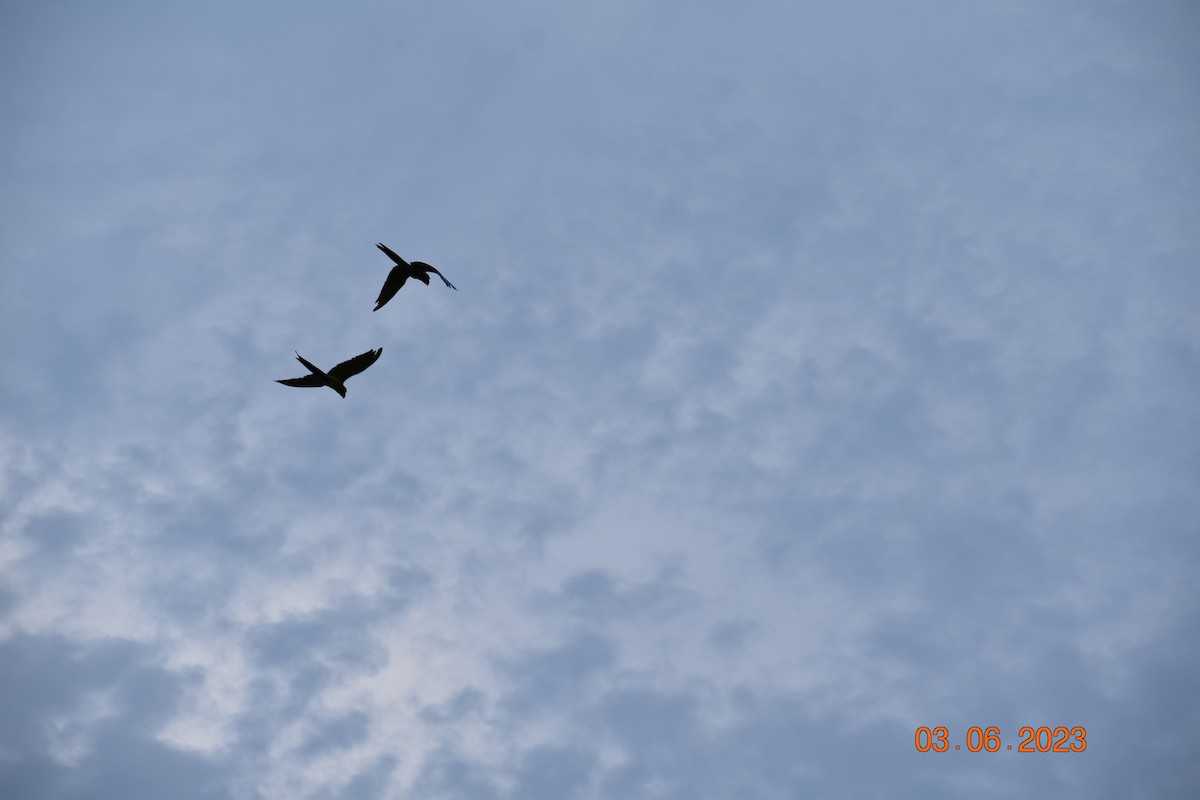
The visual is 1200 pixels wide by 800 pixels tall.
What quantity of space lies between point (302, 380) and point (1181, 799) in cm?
19817

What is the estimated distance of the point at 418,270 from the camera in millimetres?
34531

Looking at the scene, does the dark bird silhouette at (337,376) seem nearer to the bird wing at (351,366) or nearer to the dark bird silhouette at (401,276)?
the bird wing at (351,366)

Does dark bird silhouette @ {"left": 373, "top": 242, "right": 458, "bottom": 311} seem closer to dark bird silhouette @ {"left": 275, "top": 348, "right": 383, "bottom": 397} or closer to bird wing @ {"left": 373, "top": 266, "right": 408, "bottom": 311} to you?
bird wing @ {"left": 373, "top": 266, "right": 408, "bottom": 311}

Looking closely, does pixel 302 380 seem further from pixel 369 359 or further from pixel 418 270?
pixel 418 270

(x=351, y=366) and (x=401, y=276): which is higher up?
(x=401, y=276)

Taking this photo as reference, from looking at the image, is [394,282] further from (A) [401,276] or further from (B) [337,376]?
(B) [337,376]

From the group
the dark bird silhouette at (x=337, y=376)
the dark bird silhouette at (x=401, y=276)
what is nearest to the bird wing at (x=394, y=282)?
the dark bird silhouette at (x=401, y=276)

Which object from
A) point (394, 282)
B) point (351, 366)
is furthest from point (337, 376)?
point (394, 282)

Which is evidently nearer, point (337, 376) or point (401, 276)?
point (337, 376)

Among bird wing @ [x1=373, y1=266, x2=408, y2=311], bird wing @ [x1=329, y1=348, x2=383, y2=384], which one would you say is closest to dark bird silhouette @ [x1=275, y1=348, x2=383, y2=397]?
bird wing @ [x1=329, y1=348, x2=383, y2=384]

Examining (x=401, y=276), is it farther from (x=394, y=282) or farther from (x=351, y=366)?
(x=351, y=366)

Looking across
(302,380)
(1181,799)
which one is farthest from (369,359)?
(1181,799)

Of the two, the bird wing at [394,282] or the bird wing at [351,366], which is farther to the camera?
the bird wing at [394,282]

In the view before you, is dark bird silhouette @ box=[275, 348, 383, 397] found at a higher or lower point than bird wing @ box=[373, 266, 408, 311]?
lower
